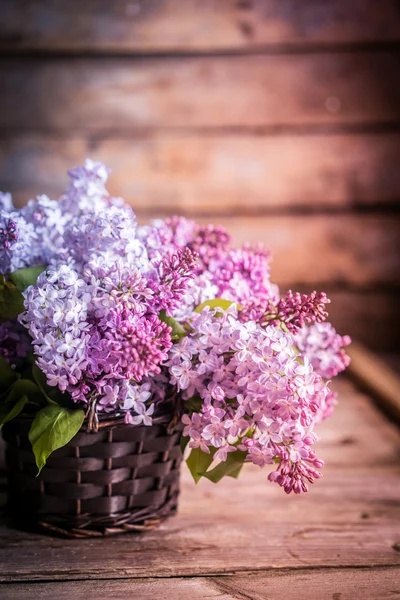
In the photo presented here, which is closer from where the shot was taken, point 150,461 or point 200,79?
point 150,461

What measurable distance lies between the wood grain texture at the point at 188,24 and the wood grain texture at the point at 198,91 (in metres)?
0.04

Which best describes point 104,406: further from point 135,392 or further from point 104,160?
point 104,160

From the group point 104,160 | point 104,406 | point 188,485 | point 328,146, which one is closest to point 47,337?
point 104,406

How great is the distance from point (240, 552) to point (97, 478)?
178mm

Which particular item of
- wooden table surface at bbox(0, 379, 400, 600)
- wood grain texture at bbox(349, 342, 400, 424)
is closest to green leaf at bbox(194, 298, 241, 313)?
wooden table surface at bbox(0, 379, 400, 600)

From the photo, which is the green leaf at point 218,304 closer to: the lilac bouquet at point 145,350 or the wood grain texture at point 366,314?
the lilac bouquet at point 145,350

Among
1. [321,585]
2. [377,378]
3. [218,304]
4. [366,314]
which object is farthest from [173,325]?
[366,314]

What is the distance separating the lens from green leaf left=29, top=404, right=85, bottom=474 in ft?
2.13

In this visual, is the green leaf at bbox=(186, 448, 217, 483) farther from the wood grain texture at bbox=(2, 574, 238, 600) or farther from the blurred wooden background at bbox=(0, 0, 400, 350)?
the blurred wooden background at bbox=(0, 0, 400, 350)

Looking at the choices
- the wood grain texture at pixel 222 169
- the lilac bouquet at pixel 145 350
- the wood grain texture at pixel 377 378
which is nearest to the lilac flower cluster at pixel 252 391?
the lilac bouquet at pixel 145 350

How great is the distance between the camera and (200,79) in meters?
1.80

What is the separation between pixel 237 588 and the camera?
674 mm

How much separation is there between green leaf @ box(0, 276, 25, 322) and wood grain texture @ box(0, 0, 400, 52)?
4.02ft

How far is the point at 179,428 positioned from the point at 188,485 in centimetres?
24
